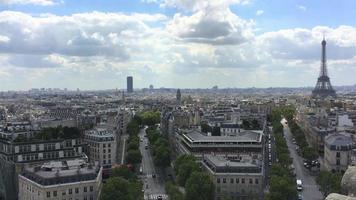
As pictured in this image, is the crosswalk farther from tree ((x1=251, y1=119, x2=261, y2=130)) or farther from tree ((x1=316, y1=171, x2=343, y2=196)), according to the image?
tree ((x1=251, y1=119, x2=261, y2=130))

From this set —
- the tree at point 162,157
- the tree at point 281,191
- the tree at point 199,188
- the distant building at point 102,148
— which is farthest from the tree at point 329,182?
the distant building at point 102,148

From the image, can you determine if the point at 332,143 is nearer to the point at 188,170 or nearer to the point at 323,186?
the point at 323,186

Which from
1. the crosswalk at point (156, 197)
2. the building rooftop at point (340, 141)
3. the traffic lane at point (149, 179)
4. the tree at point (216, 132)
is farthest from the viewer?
the tree at point (216, 132)

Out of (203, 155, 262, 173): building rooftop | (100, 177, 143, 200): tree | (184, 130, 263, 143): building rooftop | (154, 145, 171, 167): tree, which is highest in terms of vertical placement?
(184, 130, 263, 143): building rooftop

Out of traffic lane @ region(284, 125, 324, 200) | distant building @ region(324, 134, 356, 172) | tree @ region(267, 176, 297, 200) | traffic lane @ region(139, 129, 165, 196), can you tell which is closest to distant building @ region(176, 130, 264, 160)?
traffic lane @ region(139, 129, 165, 196)

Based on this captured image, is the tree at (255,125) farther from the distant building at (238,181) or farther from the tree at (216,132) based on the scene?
the distant building at (238,181)

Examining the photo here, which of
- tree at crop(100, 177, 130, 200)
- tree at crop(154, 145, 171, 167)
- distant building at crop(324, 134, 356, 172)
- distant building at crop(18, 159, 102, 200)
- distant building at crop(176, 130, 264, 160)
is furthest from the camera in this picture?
tree at crop(154, 145, 171, 167)
